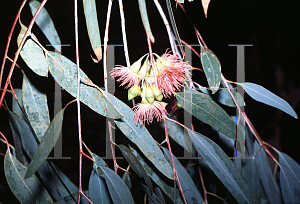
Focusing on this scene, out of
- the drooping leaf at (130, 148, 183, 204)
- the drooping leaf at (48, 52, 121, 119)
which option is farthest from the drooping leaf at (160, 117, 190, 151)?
the drooping leaf at (48, 52, 121, 119)

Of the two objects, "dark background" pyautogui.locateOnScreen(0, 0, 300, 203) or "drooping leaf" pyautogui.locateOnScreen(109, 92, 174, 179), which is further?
"dark background" pyautogui.locateOnScreen(0, 0, 300, 203)

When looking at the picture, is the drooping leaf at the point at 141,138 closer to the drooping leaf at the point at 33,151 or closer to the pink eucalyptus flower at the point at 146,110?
the pink eucalyptus flower at the point at 146,110

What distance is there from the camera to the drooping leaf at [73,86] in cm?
42

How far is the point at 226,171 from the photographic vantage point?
1.57 ft

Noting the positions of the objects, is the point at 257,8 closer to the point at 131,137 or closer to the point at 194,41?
the point at 194,41

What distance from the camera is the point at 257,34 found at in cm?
110

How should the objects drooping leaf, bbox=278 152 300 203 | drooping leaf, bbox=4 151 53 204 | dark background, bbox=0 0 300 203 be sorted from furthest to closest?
dark background, bbox=0 0 300 203
drooping leaf, bbox=278 152 300 203
drooping leaf, bbox=4 151 53 204

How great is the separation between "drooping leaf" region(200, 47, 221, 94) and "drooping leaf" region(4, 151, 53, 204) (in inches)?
16.4

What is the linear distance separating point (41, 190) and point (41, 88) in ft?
0.74

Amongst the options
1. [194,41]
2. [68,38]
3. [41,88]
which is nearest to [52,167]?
[41,88]

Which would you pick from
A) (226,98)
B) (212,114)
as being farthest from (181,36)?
(212,114)

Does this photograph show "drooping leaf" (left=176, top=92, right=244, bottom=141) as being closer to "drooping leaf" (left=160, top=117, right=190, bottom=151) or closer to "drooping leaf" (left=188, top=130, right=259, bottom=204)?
"drooping leaf" (left=188, top=130, right=259, bottom=204)

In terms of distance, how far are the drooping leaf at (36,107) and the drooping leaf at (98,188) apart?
0.13 meters

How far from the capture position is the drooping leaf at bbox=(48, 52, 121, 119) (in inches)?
16.5
